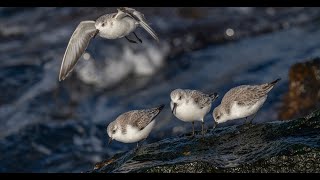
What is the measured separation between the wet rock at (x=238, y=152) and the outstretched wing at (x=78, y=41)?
5.53 ft

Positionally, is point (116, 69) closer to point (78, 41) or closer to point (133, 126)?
point (78, 41)

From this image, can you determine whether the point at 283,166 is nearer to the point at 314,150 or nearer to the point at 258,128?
the point at 314,150

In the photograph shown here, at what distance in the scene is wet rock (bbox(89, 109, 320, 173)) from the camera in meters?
6.42

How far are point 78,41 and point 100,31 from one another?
383mm

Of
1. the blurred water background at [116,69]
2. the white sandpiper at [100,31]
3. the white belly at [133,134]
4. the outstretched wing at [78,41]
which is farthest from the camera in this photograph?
the blurred water background at [116,69]

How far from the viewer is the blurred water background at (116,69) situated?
12.8 meters

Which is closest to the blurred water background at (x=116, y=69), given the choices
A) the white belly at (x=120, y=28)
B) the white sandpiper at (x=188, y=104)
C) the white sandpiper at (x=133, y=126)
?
the white belly at (x=120, y=28)

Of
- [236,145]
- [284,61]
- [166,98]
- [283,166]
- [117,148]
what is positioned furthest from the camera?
[284,61]

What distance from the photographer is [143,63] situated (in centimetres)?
1484

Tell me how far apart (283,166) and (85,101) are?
8.03 m

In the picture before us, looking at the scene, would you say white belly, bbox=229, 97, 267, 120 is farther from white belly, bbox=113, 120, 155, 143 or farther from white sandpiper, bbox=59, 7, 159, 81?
white sandpiper, bbox=59, 7, 159, 81

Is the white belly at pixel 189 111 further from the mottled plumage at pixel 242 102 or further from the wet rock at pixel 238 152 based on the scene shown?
the wet rock at pixel 238 152

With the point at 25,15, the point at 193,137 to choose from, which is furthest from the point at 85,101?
the point at 193,137

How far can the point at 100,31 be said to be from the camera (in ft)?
29.2
